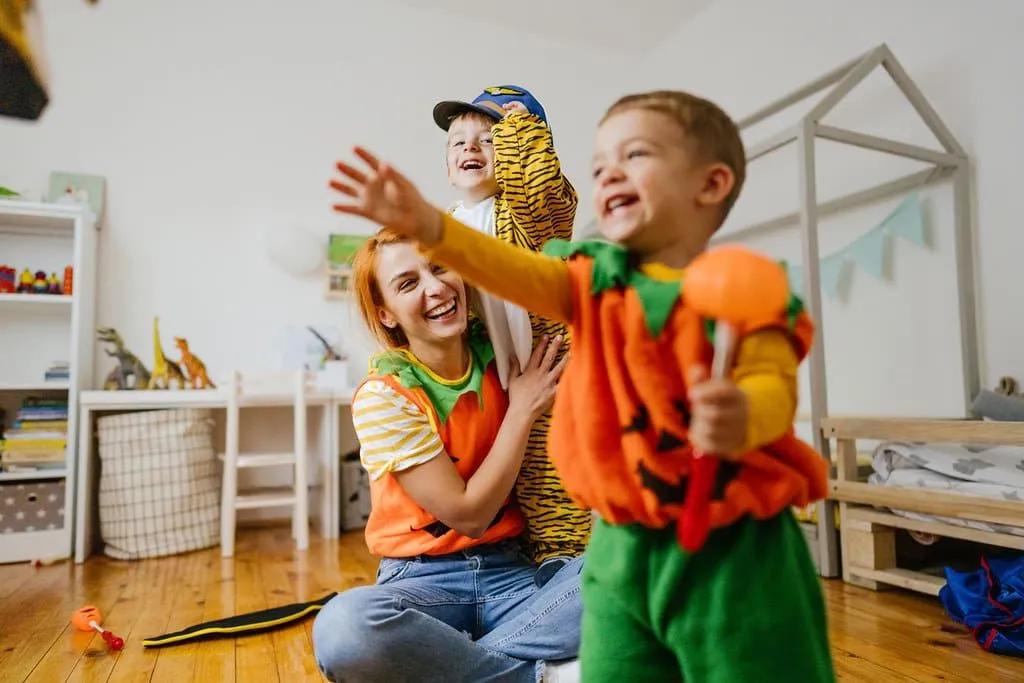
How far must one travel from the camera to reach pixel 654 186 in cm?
63

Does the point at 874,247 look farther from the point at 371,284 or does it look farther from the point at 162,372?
the point at 162,372

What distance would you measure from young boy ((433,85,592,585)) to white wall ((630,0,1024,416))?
71.5 inches

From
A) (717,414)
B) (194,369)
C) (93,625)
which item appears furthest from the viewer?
(194,369)

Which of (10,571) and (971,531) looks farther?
(10,571)

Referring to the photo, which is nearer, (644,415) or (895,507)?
(644,415)

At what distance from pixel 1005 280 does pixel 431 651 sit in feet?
7.07

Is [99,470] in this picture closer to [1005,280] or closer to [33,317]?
[33,317]

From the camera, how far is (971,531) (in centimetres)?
169

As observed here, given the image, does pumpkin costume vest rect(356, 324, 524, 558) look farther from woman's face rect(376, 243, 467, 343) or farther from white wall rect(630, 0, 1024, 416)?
white wall rect(630, 0, 1024, 416)

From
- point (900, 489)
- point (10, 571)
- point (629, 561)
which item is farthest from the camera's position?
point (10, 571)

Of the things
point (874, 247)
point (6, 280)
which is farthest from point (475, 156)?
point (6, 280)

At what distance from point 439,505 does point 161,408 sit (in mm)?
2244

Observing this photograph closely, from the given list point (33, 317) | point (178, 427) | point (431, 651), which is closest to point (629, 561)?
point (431, 651)

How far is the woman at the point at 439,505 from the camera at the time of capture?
961 mm
